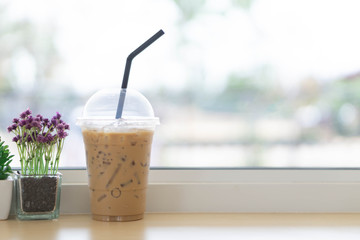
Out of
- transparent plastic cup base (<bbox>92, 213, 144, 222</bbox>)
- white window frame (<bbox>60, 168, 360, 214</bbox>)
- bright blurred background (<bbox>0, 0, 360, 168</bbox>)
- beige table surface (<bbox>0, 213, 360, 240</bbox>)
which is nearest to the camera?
beige table surface (<bbox>0, 213, 360, 240</bbox>)

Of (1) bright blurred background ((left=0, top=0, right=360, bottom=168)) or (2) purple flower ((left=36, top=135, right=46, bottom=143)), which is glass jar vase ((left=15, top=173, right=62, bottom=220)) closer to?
(2) purple flower ((left=36, top=135, right=46, bottom=143))

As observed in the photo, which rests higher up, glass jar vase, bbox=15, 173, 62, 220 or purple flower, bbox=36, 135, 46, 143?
purple flower, bbox=36, 135, 46, 143

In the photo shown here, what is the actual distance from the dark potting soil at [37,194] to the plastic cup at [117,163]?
0.09 meters

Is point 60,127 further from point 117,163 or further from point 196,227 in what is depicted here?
point 196,227

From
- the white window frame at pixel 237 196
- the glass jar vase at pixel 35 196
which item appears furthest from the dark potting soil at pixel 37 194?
the white window frame at pixel 237 196

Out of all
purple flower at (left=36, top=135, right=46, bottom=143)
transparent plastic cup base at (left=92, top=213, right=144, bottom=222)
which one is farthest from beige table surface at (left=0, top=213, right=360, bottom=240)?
purple flower at (left=36, top=135, right=46, bottom=143)

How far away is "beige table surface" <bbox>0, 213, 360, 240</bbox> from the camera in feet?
3.68

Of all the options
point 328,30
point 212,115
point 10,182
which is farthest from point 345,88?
point 10,182

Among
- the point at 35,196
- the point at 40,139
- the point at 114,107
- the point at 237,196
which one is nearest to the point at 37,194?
the point at 35,196

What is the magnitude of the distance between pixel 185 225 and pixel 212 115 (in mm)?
402

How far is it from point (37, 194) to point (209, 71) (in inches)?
22.2

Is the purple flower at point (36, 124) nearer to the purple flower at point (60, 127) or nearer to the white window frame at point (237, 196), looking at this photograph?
the purple flower at point (60, 127)

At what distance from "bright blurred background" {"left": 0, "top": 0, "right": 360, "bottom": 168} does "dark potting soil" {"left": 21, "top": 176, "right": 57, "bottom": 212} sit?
235 mm

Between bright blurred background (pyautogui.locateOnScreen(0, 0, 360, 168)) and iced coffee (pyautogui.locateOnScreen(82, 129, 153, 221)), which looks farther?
bright blurred background (pyautogui.locateOnScreen(0, 0, 360, 168))
